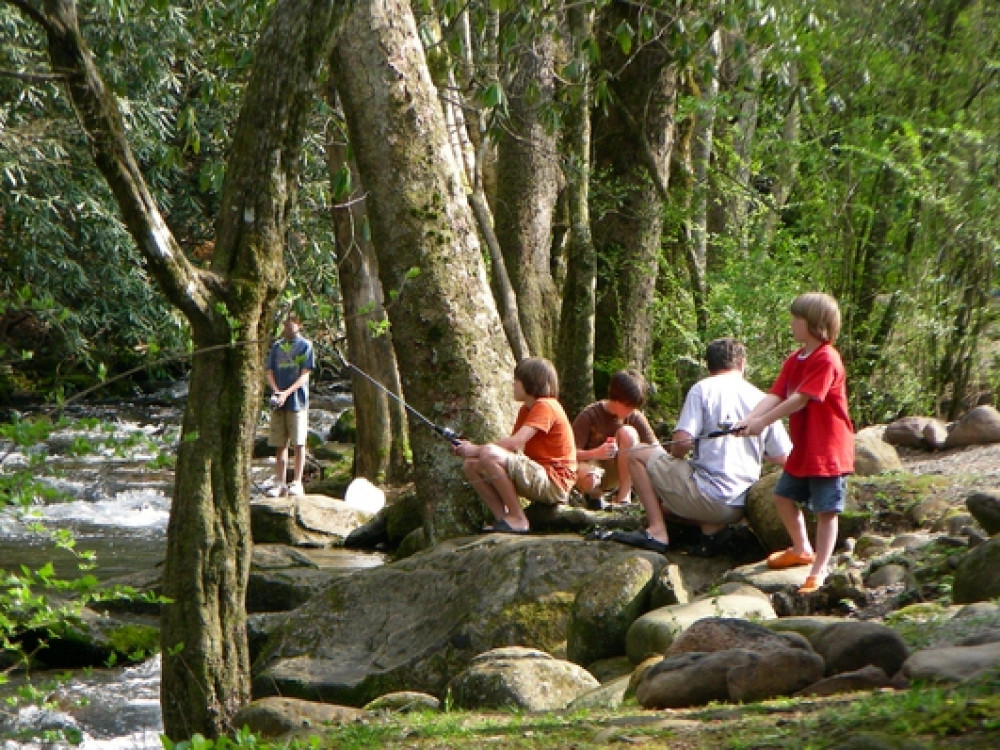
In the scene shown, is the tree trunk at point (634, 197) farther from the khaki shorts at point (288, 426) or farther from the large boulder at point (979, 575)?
the large boulder at point (979, 575)

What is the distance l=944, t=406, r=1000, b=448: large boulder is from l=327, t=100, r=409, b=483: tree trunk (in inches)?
241

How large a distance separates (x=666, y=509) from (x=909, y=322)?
5.63m

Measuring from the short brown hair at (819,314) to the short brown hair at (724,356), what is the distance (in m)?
0.85

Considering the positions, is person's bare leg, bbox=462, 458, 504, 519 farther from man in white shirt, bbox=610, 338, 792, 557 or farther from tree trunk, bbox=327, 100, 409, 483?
tree trunk, bbox=327, 100, 409, 483

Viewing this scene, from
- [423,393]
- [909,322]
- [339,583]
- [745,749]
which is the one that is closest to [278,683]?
[339,583]

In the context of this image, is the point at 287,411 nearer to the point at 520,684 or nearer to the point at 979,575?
the point at 520,684

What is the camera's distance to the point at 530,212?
15297 mm

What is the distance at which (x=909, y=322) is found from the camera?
42.8ft

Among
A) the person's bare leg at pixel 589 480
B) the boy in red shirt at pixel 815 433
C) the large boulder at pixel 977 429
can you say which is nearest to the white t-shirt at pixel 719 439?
the boy in red shirt at pixel 815 433

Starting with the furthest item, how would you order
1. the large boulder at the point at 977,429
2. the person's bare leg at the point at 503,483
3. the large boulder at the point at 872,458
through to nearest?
the large boulder at the point at 977,429, the large boulder at the point at 872,458, the person's bare leg at the point at 503,483

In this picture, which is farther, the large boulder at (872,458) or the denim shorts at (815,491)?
the large boulder at (872,458)

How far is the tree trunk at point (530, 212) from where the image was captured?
15.1m

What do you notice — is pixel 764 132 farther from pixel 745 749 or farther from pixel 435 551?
pixel 745 749

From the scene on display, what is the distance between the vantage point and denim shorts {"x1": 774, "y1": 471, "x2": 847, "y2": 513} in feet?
24.4
